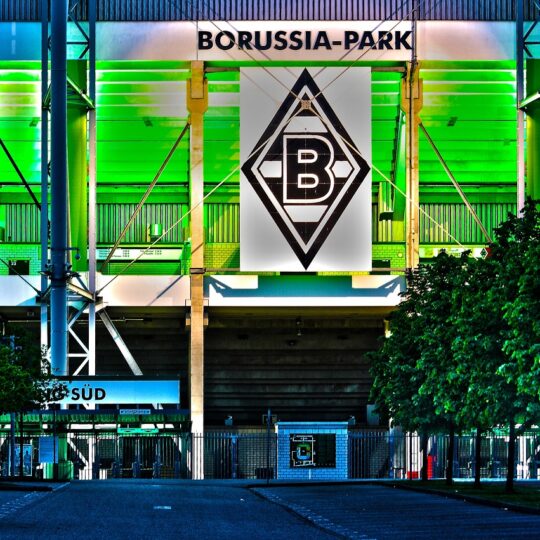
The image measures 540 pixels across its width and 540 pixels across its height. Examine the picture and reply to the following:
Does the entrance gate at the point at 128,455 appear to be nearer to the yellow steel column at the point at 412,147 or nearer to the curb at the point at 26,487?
the yellow steel column at the point at 412,147

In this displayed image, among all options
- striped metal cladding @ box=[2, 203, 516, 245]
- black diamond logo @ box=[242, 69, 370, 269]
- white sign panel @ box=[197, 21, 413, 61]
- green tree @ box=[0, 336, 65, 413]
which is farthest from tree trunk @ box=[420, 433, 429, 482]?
striped metal cladding @ box=[2, 203, 516, 245]

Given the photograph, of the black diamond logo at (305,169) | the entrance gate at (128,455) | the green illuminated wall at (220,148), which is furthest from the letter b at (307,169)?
the entrance gate at (128,455)

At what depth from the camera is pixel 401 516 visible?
36.7 meters

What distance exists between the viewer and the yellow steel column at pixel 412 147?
78062mm

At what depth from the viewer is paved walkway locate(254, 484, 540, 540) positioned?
29805mm

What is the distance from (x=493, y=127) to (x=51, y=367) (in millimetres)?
26879

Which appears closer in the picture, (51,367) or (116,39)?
(51,367)

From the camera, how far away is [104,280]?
78.6 meters

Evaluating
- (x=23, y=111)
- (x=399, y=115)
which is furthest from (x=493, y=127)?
(x=23, y=111)

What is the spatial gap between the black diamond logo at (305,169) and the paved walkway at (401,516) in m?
24.3

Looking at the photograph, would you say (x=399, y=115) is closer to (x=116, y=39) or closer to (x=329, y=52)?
(x=329, y=52)

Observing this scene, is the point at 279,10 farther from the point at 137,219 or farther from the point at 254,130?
the point at 137,219

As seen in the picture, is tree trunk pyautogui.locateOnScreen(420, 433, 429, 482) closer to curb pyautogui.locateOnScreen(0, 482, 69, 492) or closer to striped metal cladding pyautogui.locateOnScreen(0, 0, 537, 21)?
curb pyautogui.locateOnScreen(0, 482, 69, 492)

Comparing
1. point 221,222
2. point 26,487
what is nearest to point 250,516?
point 26,487
